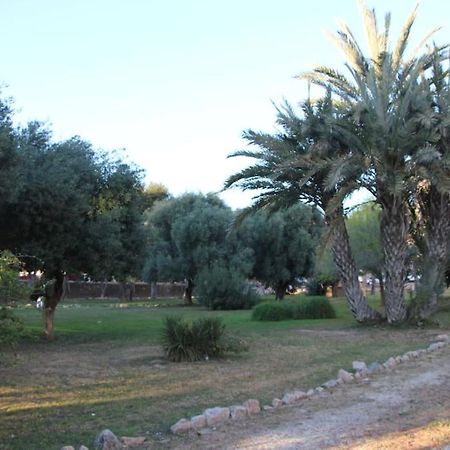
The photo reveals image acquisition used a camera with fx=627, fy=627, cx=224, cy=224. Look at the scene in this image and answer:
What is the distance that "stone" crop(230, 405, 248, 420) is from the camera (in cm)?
734

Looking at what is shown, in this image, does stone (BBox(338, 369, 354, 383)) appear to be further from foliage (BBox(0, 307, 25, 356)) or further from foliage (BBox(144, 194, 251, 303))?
foliage (BBox(144, 194, 251, 303))

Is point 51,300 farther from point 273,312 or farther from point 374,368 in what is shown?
point 374,368

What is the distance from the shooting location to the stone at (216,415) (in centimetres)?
706

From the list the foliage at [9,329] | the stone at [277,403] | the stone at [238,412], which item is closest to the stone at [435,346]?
the stone at [277,403]

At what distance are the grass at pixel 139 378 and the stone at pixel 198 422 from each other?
335mm

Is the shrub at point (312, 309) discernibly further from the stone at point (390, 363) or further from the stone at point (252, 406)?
Answer: the stone at point (252, 406)

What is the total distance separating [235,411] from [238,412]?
44mm

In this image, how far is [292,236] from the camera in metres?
43.8

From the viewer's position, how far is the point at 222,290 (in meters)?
35.6

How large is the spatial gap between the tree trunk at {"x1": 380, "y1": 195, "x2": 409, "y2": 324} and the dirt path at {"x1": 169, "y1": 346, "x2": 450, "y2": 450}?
35.1ft

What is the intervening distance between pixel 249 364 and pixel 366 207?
84.9ft

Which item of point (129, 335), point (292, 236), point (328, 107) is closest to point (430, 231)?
point (328, 107)

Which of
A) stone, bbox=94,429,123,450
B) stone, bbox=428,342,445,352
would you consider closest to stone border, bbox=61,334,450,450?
stone, bbox=94,429,123,450

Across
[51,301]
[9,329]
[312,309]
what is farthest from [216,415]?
[312,309]
